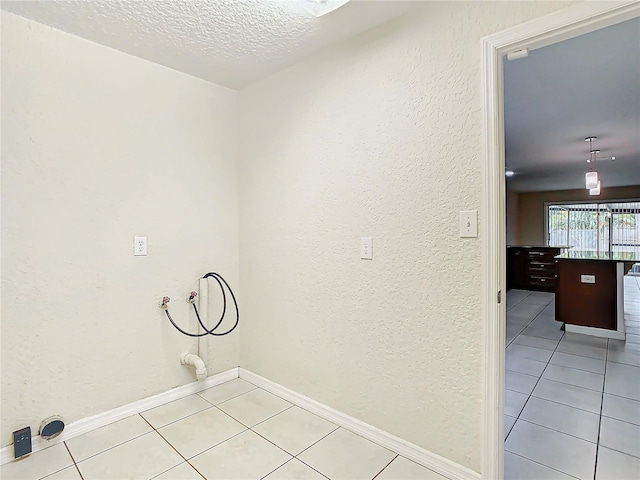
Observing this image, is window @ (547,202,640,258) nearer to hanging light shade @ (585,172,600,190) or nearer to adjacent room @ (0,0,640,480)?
hanging light shade @ (585,172,600,190)

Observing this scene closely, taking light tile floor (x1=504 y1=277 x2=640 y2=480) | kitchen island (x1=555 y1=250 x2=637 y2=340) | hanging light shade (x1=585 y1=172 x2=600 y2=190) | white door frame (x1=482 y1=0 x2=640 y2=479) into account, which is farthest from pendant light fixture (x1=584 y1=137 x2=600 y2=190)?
white door frame (x1=482 y1=0 x2=640 y2=479)

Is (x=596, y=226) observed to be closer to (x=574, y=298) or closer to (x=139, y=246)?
(x=574, y=298)

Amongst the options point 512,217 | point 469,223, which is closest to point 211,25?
point 469,223

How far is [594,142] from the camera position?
455 cm

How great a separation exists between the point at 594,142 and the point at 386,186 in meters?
4.23

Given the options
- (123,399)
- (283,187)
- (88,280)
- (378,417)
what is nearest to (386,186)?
(283,187)

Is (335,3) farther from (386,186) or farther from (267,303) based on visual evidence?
(267,303)

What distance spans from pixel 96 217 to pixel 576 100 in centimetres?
395

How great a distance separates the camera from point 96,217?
2.16 m

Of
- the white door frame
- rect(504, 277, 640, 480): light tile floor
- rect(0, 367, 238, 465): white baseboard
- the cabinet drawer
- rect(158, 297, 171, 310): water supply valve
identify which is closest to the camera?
the white door frame

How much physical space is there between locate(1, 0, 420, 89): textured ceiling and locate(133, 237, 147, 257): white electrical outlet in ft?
3.95

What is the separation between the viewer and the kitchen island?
4039 mm

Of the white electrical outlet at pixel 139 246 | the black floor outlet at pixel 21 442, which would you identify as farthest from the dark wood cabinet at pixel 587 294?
the black floor outlet at pixel 21 442

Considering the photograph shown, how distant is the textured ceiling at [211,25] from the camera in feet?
5.86
